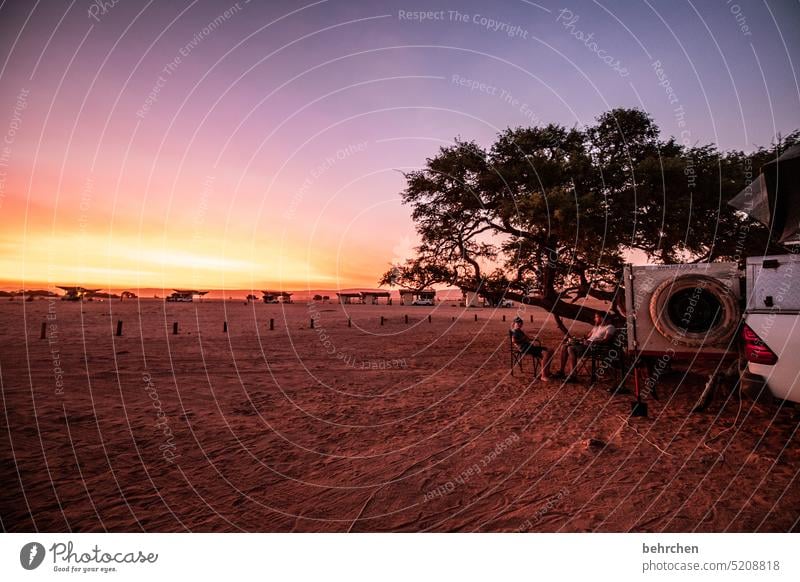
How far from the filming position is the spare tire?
268 inches

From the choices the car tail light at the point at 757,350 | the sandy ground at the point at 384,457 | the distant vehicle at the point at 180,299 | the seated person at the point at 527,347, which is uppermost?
the car tail light at the point at 757,350

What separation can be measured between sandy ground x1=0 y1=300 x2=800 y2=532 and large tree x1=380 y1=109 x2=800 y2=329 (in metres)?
4.70

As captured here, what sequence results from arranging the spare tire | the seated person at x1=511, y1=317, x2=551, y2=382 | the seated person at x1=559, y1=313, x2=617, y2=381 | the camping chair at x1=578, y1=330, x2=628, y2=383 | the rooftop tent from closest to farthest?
the spare tire, the rooftop tent, the camping chair at x1=578, y1=330, x2=628, y2=383, the seated person at x1=559, y1=313, x2=617, y2=381, the seated person at x1=511, y1=317, x2=551, y2=382

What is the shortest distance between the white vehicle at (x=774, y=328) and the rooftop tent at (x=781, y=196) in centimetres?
303

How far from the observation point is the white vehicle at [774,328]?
15.5 ft

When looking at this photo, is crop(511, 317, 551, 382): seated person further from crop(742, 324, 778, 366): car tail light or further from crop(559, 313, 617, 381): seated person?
crop(742, 324, 778, 366): car tail light

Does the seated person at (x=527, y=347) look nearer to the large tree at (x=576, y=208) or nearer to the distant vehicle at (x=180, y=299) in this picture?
the large tree at (x=576, y=208)

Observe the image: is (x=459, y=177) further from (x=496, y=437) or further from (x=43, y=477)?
(x=43, y=477)

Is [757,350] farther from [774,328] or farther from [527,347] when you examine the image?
[527,347]


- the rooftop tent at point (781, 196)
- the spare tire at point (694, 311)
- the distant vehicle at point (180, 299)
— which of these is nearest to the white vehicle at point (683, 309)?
the spare tire at point (694, 311)

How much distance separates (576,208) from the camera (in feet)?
32.7

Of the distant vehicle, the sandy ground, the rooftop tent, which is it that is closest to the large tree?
the rooftop tent

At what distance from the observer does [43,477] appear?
4730mm
